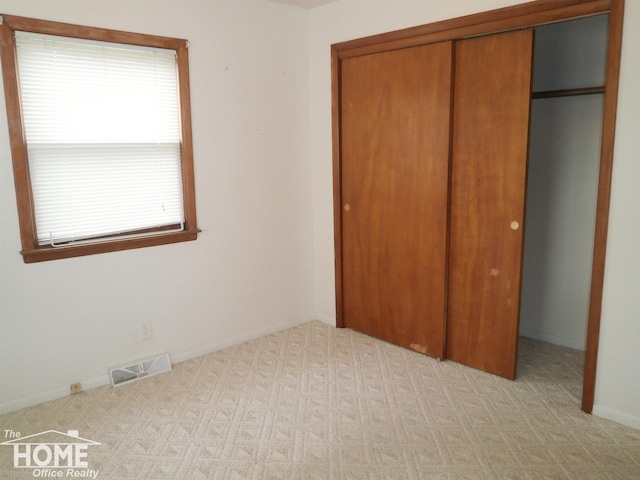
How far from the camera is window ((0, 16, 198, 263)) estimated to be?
2.57 m

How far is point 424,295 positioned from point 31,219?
2390 millimetres

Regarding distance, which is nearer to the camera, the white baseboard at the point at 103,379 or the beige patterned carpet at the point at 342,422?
the beige patterned carpet at the point at 342,422

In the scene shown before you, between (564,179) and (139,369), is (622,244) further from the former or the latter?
(139,369)

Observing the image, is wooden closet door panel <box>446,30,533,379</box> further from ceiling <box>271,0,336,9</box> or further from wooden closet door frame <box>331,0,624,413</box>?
ceiling <box>271,0,336,9</box>

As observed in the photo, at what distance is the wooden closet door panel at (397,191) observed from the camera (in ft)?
10.2

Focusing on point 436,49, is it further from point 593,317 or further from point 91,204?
point 91,204

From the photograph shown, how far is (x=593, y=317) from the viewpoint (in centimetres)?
251

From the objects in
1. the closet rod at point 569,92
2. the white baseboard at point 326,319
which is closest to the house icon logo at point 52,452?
the white baseboard at point 326,319

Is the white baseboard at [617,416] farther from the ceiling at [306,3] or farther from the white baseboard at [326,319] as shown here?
the ceiling at [306,3]

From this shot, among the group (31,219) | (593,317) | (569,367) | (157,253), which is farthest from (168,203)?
(569,367)

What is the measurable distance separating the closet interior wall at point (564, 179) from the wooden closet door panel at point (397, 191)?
0.88m

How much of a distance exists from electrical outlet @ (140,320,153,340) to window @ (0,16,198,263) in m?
0.50

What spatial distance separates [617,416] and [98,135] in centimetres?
316

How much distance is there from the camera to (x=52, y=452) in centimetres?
235
